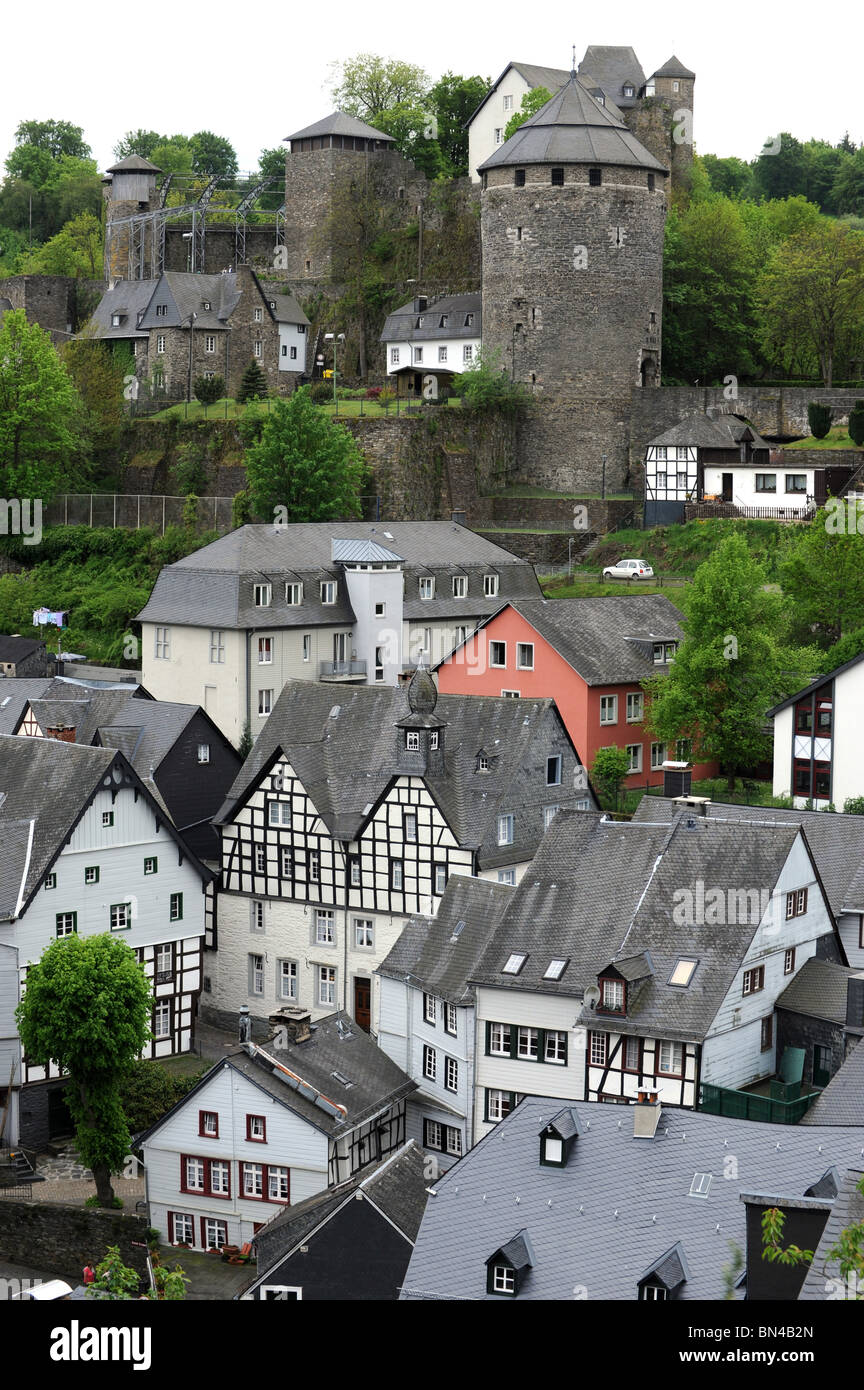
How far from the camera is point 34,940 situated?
3700 centimetres

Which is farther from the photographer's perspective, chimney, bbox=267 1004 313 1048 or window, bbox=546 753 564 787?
window, bbox=546 753 564 787

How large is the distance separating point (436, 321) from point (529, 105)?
37.8 feet

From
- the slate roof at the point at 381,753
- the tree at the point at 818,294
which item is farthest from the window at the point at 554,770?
the tree at the point at 818,294

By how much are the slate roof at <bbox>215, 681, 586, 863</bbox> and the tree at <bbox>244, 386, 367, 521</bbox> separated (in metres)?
21.8

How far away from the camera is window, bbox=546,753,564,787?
4181cm

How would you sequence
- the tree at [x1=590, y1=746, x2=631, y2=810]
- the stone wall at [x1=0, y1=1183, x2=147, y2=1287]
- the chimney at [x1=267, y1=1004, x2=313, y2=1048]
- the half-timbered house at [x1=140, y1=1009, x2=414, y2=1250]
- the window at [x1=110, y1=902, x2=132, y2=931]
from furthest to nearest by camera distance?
the tree at [x1=590, y1=746, x2=631, y2=810]
the window at [x1=110, y1=902, x2=132, y2=931]
the chimney at [x1=267, y1=1004, x2=313, y2=1048]
the half-timbered house at [x1=140, y1=1009, x2=414, y2=1250]
the stone wall at [x1=0, y1=1183, x2=147, y2=1287]

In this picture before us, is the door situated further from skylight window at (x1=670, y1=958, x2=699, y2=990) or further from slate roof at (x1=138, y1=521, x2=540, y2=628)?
slate roof at (x1=138, y1=521, x2=540, y2=628)

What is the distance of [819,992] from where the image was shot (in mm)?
33750

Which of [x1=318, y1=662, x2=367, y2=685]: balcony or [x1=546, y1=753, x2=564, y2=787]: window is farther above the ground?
[x1=318, y1=662, x2=367, y2=685]: balcony

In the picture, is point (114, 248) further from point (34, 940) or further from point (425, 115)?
point (34, 940)

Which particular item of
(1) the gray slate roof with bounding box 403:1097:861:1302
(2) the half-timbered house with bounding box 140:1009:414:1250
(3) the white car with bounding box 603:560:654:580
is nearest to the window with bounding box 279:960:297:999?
(2) the half-timbered house with bounding box 140:1009:414:1250

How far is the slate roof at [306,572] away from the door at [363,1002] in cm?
1549

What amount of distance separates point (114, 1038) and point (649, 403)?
44.0 meters
